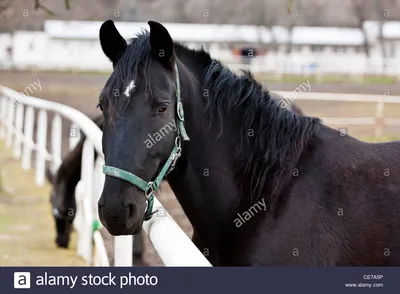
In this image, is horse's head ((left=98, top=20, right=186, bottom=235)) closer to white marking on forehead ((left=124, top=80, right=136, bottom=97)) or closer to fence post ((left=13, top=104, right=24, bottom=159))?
white marking on forehead ((left=124, top=80, right=136, bottom=97))

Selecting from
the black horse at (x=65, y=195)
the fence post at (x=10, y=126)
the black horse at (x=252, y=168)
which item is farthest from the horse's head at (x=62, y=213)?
the fence post at (x=10, y=126)

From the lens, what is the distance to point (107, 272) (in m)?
2.91

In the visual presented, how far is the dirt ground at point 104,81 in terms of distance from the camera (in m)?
13.1

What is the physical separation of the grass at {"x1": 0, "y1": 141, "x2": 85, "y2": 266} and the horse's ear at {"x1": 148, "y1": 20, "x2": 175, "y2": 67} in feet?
10.2

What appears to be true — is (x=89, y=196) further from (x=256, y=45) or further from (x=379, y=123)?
(x=256, y=45)

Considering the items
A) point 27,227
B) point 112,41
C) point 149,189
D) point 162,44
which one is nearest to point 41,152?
point 27,227

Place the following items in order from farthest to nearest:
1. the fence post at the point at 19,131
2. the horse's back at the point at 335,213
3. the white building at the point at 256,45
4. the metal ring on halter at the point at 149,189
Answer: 1. the white building at the point at 256,45
2. the fence post at the point at 19,131
3. the horse's back at the point at 335,213
4. the metal ring on halter at the point at 149,189

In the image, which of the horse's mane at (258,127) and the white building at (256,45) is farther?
the white building at (256,45)

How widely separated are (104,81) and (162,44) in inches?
840

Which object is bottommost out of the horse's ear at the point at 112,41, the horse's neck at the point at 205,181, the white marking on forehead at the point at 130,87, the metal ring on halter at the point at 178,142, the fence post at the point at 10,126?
the fence post at the point at 10,126

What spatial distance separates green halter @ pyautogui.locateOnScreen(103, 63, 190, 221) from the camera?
2482 mm

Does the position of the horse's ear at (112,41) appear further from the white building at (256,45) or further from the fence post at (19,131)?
the white building at (256,45)

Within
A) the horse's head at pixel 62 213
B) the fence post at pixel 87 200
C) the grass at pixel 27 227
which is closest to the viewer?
the fence post at pixel 87 200

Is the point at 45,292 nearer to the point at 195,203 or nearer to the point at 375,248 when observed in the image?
the point at 195,203
